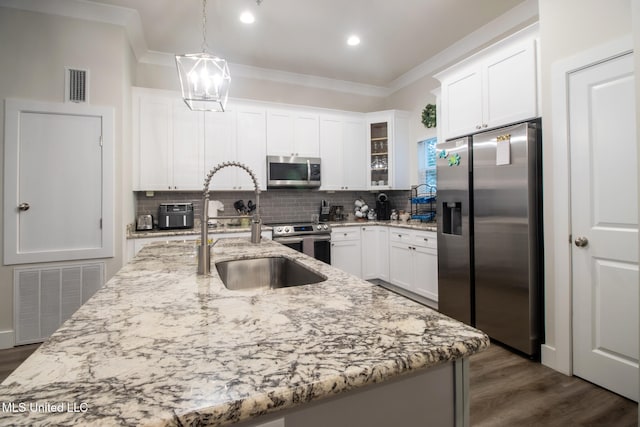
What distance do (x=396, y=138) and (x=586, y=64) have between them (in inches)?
101

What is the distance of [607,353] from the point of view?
1.94 metres

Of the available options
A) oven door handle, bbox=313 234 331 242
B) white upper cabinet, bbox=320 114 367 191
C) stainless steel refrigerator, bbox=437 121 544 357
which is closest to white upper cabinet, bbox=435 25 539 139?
stainless steel refrigerator, bbox=437 121 544 357

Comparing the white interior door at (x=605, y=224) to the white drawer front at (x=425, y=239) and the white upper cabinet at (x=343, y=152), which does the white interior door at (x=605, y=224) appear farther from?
the white upper cabinet at (x=343, y=152)

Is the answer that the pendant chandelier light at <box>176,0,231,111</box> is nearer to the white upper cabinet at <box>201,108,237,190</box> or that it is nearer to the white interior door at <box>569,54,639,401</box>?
the white upper cabinet at <box>201,108,237,190</box>

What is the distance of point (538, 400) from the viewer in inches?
73.5

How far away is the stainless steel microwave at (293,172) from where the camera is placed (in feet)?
13.1

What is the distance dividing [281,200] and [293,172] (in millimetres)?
540

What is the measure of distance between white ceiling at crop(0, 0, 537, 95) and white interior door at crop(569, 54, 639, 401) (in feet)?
5.04

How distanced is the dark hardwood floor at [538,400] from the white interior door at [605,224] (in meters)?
0.13

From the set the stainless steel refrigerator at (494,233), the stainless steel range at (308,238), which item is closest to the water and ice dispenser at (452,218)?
the stainless steel refrigerator at (494,233)

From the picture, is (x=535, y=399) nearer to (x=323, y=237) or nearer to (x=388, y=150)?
(x=323, y=237)

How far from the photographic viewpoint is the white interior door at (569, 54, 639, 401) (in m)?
1.81
